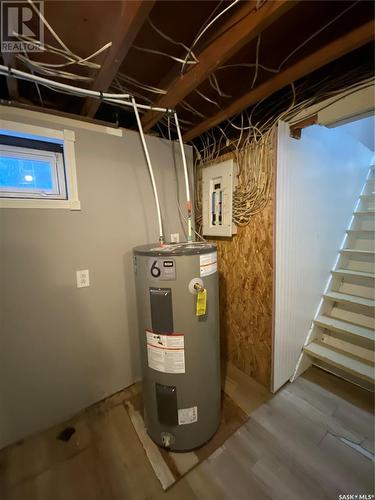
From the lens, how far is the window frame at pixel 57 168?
1205mm

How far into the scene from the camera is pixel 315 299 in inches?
79.3

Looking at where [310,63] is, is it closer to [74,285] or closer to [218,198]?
[218,198]

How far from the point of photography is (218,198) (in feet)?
6.05

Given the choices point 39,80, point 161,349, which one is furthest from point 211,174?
point 161,349

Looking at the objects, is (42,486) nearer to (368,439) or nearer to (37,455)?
(37,455)

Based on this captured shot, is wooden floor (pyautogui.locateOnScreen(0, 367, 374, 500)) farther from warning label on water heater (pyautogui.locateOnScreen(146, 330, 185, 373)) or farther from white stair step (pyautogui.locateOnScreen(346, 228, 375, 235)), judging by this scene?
white stair step (pyautogui.locateOnScreen(346, 228, 375, 235))

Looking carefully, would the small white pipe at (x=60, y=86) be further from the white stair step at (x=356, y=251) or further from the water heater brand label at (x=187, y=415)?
the white stair step at (x=356, y=251)

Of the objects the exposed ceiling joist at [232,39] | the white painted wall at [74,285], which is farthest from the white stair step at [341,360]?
the exposed ceiling joist at [232,39]

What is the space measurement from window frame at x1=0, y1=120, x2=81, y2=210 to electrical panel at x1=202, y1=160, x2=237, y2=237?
109cm

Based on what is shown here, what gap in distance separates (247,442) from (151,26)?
94.0 inches

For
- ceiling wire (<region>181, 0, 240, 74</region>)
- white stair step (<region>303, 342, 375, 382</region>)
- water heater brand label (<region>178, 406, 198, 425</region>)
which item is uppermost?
ceiling wire (<region>181, 0, 240, 74</region>)

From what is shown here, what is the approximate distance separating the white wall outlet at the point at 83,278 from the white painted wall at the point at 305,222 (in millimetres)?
1426

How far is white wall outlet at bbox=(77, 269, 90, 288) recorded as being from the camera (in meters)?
1.47

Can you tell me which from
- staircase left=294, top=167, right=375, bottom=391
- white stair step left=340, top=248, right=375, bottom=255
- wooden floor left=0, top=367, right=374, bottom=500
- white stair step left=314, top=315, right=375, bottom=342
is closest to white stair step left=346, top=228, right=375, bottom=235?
staircase left=294, top=167, right=375, bottom=391
